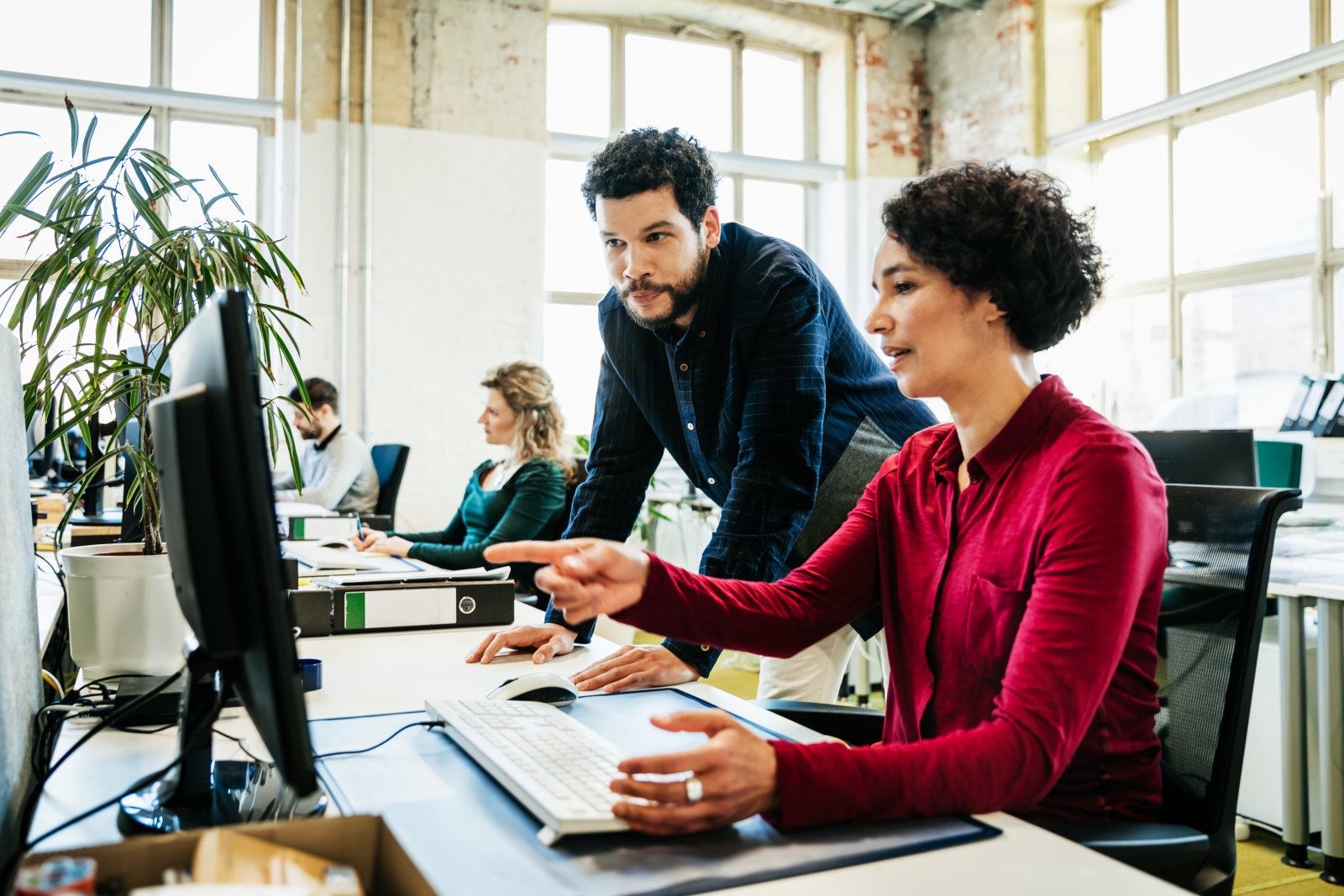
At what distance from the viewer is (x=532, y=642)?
57.3 inches

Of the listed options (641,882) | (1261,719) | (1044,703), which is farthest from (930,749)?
(1261,719)

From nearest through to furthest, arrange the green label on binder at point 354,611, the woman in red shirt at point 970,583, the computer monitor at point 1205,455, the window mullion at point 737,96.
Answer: the woman in red shirt at point 970,583, the green label on binder at point 354,611, the computer monitor at point 1205,455, the window mullion at point 737,96

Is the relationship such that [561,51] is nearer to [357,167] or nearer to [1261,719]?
[357,167]

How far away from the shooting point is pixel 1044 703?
85 cm

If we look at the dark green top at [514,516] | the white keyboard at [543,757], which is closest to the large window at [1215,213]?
the dark green top at [514,516]

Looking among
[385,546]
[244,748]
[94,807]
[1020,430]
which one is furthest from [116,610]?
[385,546]

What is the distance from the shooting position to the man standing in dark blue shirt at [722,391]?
153cm

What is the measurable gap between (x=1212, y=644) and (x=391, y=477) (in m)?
4.14

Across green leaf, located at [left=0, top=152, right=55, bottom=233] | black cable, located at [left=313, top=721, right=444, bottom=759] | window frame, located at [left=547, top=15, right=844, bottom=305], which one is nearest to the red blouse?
black cable, located at [left=313, top=721, right=444, bottom=759]

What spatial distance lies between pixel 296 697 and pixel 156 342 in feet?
3.84

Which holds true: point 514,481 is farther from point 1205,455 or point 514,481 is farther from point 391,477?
point 1205,455

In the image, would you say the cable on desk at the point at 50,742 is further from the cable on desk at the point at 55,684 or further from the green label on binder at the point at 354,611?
the green label on binder at the point at 354,611

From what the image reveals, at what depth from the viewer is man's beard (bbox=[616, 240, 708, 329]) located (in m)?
1.68

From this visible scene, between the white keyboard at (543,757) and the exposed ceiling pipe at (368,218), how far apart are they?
184 inches
